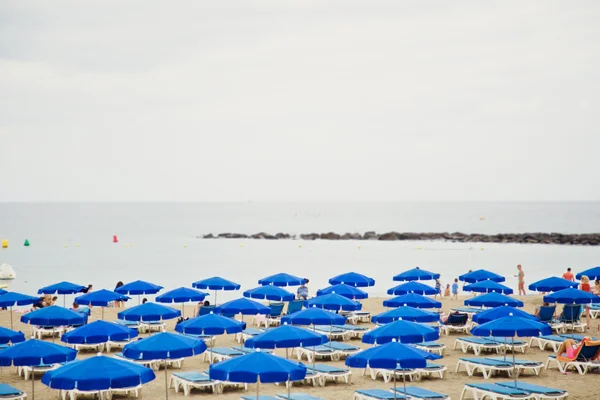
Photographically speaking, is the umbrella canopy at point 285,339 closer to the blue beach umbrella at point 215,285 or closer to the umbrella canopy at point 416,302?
the umbrella canopy at point 416,302

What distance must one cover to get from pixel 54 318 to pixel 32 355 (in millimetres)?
4610

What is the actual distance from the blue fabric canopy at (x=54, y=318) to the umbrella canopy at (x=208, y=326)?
3.41 m

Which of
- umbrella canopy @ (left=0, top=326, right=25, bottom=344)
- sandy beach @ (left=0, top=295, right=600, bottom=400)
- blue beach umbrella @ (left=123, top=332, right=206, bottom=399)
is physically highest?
blue beach umbrella @ (left=123, top=332, right=206, bottom=399)

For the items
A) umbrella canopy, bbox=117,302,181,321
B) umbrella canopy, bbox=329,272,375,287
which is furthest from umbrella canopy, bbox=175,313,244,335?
umbrella canopy, bbox=329,272,375,287

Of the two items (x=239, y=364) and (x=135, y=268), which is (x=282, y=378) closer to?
(x=239, y=364)

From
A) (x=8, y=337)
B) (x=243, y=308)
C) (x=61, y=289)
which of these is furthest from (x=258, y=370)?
(x=61, y=289)

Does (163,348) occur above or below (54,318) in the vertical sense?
above

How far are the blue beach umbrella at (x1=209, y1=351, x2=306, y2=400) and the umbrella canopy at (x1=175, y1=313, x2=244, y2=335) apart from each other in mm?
3137

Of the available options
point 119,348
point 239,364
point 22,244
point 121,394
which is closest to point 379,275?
point 119,348

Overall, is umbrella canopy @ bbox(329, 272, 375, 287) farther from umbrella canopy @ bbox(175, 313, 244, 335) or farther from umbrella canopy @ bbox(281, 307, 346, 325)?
umbrella canopy @ bbox(175, 313, 244, 335)

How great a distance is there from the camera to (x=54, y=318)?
15.7 m

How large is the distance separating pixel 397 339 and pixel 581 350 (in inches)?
198

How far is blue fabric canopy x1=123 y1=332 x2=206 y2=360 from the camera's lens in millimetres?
11117

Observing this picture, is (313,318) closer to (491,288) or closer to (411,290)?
(411,290)
